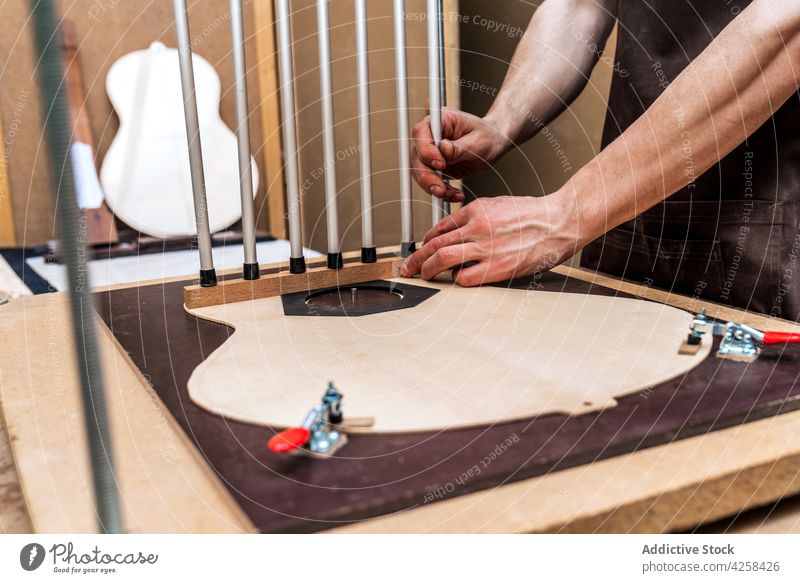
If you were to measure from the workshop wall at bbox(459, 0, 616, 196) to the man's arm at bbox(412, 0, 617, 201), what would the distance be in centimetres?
40

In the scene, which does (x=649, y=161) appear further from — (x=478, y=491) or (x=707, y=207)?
(x=478, y=491)

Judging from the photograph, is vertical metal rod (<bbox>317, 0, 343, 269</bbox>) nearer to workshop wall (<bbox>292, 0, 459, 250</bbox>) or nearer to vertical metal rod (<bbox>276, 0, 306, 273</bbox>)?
vertical metal rod (<bbox>276, 0, 306, 273</bbox>)

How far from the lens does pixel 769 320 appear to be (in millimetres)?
543

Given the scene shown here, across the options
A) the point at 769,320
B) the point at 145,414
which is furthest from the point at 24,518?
the point at 769,320

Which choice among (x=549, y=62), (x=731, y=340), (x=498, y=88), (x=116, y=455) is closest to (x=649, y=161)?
(x=731, y=340)

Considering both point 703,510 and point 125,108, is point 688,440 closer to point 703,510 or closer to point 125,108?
point 703,510

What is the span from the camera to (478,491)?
1.00 feet

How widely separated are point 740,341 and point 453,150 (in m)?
0.39

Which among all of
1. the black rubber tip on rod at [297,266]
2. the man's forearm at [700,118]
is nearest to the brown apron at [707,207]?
Answer: the man's forearm at [700,118]

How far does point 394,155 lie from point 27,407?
3.81ft

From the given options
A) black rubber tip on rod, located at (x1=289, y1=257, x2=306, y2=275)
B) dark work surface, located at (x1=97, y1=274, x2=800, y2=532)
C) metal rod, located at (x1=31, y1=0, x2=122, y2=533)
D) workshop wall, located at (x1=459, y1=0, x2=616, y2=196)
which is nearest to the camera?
metal rod, located at (x1=31, y1=0, x2=122, y2=533)

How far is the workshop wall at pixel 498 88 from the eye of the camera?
1.30 meters

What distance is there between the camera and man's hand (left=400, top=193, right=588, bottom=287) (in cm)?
64

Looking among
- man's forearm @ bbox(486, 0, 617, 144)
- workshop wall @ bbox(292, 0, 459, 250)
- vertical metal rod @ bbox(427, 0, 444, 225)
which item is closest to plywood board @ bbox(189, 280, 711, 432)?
vertical metal rod @ bbox(427, 0, 444, 225)
